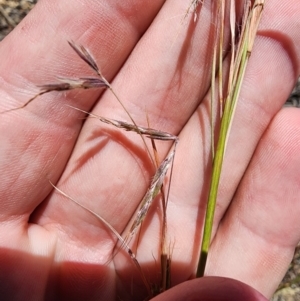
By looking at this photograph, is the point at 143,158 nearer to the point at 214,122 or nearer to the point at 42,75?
the point at 214,122

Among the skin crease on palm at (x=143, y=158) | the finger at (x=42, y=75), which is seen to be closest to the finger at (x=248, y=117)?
the skin crease on palm at (x=143, y=158)

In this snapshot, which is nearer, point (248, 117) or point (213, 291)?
point (213, 291)

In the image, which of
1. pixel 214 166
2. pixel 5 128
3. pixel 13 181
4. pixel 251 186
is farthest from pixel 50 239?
pixel 251 186

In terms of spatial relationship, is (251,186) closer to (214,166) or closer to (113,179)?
(214,166)

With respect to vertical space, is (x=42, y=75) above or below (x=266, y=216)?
above

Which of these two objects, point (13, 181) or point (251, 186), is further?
point (251, 186)

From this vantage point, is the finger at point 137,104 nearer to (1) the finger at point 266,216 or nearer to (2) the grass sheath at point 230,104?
(2) the grass sheath at point 230,104

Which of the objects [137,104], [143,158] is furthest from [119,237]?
[137,104]
